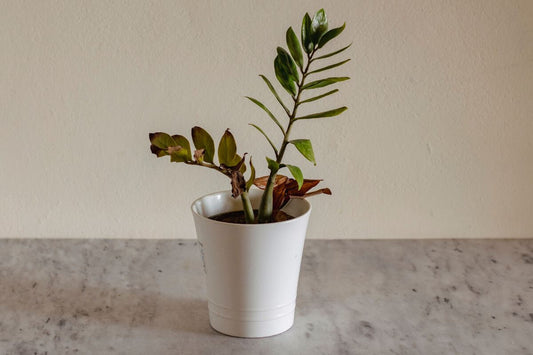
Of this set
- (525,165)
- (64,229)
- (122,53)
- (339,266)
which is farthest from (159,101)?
(525,165)

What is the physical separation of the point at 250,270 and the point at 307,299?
16 centimetres

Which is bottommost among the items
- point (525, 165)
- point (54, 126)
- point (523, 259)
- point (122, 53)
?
point (523, 259)

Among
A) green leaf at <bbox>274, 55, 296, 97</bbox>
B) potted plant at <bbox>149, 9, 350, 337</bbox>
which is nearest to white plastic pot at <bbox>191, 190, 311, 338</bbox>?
potted plant at <bbox>149, 9, 350, 337</bbox>

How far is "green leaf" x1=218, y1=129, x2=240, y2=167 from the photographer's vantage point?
2.58 feet

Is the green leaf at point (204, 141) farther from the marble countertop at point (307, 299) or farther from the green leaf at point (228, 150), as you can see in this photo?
the marble countertop at point (307, 299)

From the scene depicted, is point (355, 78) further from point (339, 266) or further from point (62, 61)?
point (62, 61)

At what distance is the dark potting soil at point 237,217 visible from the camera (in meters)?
0.84

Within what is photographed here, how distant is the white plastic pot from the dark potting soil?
12 mm

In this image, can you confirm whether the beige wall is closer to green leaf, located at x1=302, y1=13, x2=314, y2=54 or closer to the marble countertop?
the marble countertop

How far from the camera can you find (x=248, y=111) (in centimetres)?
107

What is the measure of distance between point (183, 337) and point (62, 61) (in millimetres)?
476

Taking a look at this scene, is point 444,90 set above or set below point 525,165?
above

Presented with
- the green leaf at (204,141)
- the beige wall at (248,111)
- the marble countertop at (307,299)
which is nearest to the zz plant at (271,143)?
the green leaf at (204,141)

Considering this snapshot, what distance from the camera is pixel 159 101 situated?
1065 mm
